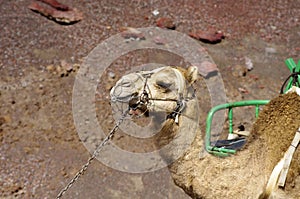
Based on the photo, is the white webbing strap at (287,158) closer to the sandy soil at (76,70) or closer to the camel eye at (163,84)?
the camel eye at (163,84)

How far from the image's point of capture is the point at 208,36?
6.96 metres

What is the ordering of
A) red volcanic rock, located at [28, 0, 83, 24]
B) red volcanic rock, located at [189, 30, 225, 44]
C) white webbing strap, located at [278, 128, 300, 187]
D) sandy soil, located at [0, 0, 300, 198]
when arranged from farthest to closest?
red volcanic rock, located at [189, 30, 225, 44] → red volcanic rock, located at [28, 0, 83, 24] → sandy soil, located at [0, 0, 300, 198] → white webbing strap, located at [278, 128, 300, 187]

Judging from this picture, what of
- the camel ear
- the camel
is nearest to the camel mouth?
the camel

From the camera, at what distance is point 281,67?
676 cm

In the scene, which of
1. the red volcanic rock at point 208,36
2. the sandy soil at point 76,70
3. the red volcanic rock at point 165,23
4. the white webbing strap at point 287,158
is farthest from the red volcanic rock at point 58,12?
the white webbing strap at point 287,158

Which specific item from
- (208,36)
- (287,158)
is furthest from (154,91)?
(208,36)

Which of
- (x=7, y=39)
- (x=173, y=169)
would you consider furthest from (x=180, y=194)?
(x=7, y=39)

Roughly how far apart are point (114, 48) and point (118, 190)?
230cm

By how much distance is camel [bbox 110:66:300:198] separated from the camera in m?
2.71

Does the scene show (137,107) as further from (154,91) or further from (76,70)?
(76,70)

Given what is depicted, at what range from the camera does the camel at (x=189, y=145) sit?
8.91ft

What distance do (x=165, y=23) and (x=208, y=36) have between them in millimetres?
649

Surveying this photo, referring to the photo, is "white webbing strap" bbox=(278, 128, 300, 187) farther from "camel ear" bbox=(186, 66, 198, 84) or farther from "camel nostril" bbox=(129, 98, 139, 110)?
"camel nostril" bbox=(129, 98, 139, 110)

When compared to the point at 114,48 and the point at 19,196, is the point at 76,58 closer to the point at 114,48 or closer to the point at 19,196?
the point at 114,48
